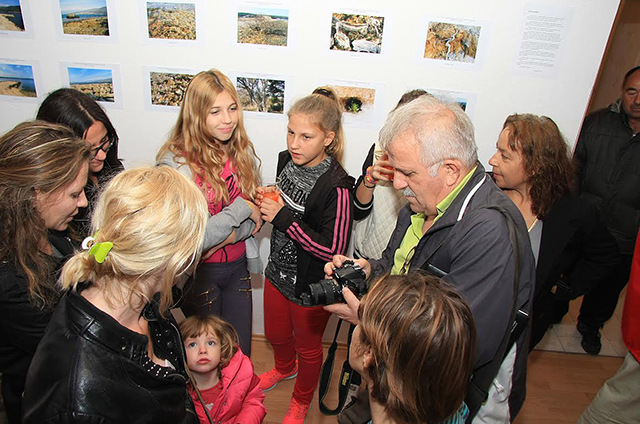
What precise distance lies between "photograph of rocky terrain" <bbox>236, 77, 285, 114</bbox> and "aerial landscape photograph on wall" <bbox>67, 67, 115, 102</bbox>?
840mm

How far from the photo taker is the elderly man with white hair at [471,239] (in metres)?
1.42

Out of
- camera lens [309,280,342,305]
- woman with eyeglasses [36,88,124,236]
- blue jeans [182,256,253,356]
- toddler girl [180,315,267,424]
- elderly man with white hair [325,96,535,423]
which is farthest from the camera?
blue jeans [182,256,253,356]

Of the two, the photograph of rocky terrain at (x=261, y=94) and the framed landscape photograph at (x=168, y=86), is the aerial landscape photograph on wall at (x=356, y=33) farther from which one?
the framed landscape photograph at (x=168, y=86)

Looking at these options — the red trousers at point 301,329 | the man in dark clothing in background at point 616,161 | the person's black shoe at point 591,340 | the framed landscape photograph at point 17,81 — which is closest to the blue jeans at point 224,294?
the red trousers at point 301,329

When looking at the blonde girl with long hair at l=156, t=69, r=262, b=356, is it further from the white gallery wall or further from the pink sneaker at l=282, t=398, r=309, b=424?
the pink sneaker at l=282, t=398, r=309, b=424

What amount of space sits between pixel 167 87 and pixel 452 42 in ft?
6.00

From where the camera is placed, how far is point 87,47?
8.70ft

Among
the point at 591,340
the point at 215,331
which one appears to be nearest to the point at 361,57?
the point at 215,331

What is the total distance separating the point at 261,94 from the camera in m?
2.76

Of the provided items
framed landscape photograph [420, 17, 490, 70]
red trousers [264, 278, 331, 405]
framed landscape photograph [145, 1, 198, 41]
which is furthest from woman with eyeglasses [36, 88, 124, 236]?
framed landscape photograph [420, 17, 490, 70]

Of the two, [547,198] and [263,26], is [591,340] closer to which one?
[547,198]

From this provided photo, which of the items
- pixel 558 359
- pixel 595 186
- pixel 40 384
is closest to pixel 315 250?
Answer: pixel 40 384

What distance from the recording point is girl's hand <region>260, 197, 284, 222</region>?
2285mm

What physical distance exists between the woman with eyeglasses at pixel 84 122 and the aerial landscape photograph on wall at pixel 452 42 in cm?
192
